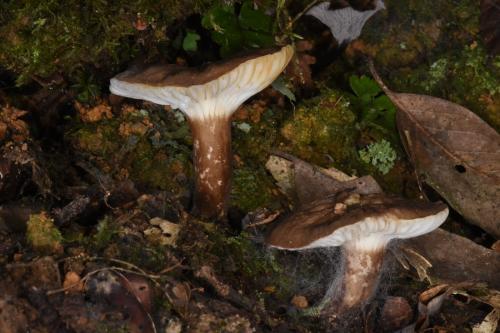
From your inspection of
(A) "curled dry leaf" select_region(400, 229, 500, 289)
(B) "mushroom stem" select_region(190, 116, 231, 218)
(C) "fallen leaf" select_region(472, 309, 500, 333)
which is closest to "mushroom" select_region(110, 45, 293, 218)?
(B) "mushroom stem" select_region(190, 116, 231, 218)

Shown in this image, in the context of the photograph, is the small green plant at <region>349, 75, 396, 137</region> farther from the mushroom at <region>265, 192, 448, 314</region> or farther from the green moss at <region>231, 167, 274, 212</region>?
the mushroom at <region>265, 192, 448, 314</region>

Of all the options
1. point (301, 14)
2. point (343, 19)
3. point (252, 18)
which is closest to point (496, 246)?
point (343, 19)

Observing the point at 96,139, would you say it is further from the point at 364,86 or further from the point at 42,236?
the point at 364,86

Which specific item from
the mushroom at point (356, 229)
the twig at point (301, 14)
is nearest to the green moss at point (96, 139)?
A: the mushroom at point (356, 229)

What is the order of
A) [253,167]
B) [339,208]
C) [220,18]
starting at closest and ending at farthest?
[339,208] < [220,18] < [253,167]

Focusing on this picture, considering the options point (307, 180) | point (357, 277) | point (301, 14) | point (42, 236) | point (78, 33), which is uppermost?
point (78, 33)

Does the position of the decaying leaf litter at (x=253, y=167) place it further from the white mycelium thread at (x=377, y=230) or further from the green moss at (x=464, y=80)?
the white mycelium thread at (x=377, y=230)

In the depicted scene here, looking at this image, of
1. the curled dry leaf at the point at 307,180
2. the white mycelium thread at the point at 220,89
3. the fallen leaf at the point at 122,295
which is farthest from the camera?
the curled dry leaf at the point at 307,180
